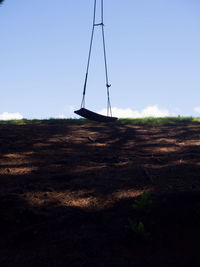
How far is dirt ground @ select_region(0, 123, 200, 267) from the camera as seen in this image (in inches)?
156

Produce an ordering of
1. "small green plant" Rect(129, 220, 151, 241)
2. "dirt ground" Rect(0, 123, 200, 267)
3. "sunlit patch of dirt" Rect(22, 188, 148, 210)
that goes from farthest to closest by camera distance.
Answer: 1. "sunlit patch of dirt" Rect(22, 188, 148, 210)
2. "small green plant" Rect(129, 220, 151, 241)
3. "dirt ground" Rect(0, 123, 200, 267)

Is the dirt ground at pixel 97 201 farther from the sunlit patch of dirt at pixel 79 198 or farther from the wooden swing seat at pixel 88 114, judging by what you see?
the wooden swing seat at pixel 88 114

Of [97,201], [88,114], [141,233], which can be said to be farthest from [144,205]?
[88,114]

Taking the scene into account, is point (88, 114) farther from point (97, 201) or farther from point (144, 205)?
point (144, 205)

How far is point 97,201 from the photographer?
17.6 ft

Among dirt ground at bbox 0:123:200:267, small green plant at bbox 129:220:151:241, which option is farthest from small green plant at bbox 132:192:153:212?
small green plant at bbox 129:220:151:241

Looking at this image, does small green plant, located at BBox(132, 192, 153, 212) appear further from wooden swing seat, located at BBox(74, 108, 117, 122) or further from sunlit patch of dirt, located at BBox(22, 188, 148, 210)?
wooden swing seat, located at BBox(74, 108, 117, 122)

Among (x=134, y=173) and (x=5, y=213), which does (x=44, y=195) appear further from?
(x=134, y=173)

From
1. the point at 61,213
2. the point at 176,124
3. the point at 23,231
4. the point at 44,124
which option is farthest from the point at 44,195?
the point at 176,124

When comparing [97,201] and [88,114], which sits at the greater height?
[88,114]

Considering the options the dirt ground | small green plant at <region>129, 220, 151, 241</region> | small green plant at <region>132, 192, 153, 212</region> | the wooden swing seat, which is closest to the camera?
the dirt ground

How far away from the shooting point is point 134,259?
12.5 feet

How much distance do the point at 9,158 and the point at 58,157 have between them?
1249 mm

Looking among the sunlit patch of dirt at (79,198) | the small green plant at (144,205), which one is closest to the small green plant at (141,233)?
the small green plant at (144,205)
